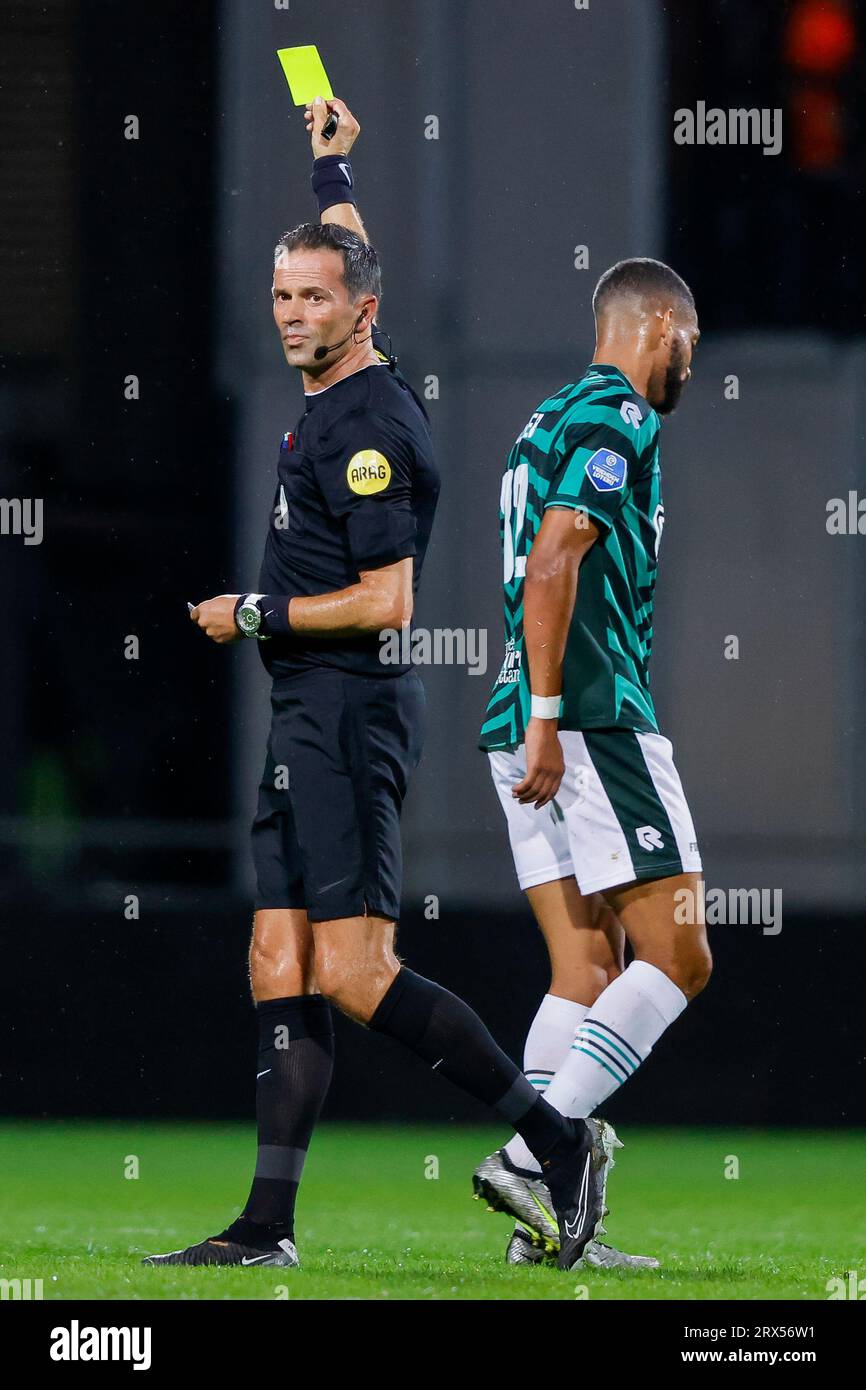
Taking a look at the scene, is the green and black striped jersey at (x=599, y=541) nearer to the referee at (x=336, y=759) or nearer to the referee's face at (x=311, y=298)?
the referee at (x=336, y=759)

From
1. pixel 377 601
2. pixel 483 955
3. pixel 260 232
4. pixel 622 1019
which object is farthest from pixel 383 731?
pixel 260 232

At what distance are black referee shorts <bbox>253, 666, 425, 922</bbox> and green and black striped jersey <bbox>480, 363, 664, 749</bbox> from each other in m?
0.34

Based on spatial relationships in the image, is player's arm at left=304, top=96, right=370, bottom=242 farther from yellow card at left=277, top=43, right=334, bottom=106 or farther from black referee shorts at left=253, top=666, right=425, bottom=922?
black referee shorts at left=253, top=666, right=425, bottom=922

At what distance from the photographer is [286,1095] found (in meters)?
3.99

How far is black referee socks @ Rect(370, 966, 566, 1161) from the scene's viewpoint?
3.85 m

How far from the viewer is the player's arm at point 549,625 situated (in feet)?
13.2

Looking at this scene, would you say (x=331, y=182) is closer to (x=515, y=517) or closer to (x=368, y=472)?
(x=515, y=517)

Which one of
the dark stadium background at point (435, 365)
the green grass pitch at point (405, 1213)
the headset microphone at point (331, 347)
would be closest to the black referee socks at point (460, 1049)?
the green grass pitch at point (405, 1213)

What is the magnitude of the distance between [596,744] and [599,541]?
1.34ft

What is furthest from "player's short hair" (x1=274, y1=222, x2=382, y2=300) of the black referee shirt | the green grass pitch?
the green grass pitch

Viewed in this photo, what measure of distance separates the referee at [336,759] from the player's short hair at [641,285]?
54cm

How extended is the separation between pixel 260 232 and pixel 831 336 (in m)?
2.07

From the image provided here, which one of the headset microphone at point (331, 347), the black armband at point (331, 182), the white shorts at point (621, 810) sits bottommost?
the white shorts at point (621, 810)

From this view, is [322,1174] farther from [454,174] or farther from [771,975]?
[454,174]
